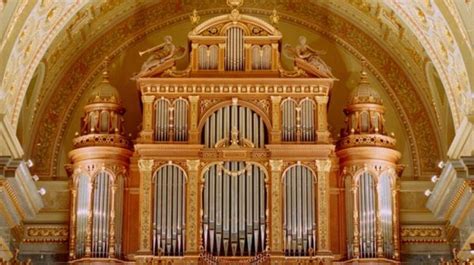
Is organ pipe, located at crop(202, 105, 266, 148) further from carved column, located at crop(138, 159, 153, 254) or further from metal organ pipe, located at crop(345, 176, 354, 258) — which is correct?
metal organ pipe, located at crop(345, 176, 354, 258)

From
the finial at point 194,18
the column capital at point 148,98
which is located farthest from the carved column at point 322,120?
the column capital at point 148,98

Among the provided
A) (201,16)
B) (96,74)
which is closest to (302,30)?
(201,16)

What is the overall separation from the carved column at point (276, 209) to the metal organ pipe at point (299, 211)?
12cm

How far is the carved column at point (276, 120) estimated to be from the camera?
27.3 metres

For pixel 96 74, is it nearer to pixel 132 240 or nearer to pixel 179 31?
pixel 179 31

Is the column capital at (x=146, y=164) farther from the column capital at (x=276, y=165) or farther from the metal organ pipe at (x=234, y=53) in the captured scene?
the metal organ pipe at (x=234, y=53)

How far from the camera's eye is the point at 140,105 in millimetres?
29016

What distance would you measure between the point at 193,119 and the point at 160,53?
1.73 m

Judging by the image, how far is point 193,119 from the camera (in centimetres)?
2742

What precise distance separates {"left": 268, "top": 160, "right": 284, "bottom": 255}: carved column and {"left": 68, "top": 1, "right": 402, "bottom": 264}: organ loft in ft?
0.08

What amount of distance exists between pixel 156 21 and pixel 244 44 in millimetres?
2875

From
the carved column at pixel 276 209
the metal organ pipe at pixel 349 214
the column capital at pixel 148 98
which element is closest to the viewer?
the carved column at pixel 276 209

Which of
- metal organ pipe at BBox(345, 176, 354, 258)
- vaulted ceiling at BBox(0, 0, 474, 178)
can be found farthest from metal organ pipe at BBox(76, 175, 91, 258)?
metal organ pipe at BBox(345, 176, 354, 258)

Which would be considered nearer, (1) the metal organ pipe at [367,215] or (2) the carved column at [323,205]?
(2) the carved column at [323,205]
